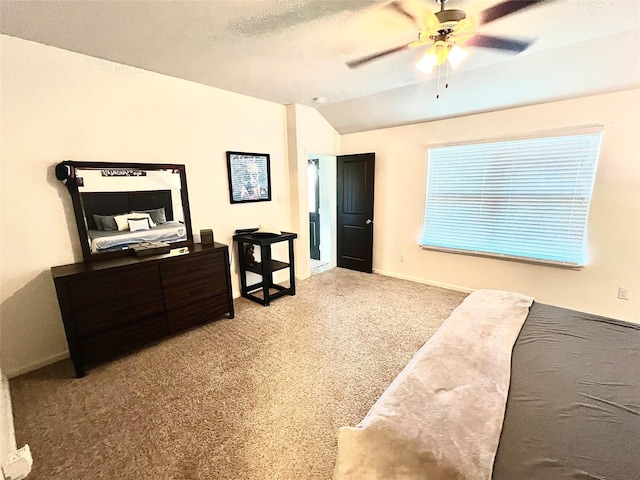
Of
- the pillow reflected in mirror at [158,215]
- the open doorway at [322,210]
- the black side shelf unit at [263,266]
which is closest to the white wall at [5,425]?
the pillow reflected in mirror at [158,215]

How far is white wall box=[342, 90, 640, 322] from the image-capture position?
276 centimetres

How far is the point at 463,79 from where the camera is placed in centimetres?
293

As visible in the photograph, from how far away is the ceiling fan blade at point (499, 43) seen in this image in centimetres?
216

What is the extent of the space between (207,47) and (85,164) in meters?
1.42

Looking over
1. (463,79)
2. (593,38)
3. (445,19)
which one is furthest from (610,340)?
(463,79)

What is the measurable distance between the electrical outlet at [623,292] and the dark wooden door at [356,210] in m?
2.89

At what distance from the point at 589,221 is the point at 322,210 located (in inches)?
148

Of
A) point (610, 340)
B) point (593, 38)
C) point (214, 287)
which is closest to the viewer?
point (610, 340)

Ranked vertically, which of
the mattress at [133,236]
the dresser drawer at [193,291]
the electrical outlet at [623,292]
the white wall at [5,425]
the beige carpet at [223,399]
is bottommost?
the beige carpet at [223,399]

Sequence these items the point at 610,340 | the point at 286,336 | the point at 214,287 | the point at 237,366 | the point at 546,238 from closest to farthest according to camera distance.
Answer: the point at 610,340 → the point at 237,366 → the point at 286,336 → the point at 214,287 → the point at 546,238

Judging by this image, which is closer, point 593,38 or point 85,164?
point 593,38

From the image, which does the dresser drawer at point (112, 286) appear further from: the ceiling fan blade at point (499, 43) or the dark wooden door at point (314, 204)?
the dark wooden door at point (314, 204)

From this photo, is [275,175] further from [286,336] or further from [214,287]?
[286,336]

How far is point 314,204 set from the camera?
5586 mm
